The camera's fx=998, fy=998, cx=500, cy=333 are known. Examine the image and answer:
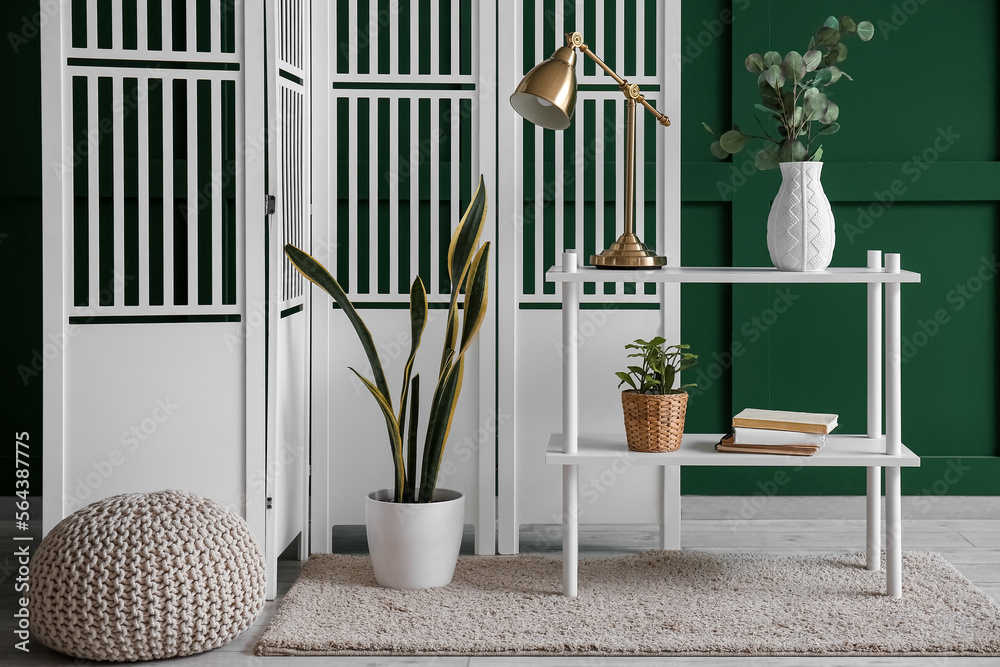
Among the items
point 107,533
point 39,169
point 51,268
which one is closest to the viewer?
point 107,533

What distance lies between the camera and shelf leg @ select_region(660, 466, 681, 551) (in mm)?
3027

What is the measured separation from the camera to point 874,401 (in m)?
2.76

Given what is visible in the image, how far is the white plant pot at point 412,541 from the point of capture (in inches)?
103

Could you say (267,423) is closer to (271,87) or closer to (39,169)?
(271,87)

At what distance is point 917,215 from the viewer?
3.47m

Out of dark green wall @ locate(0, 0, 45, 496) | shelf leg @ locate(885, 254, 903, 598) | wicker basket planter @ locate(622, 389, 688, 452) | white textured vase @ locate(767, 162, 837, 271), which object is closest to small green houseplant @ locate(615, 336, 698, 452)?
wicker basket planter @ locate(622, 389, 688, 452)

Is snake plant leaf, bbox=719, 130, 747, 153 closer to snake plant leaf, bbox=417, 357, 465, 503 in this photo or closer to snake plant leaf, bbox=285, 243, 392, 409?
snake plant leaf, bbox=417, 357, 465, 503

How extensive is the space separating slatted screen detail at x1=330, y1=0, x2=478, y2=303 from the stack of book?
101 cm

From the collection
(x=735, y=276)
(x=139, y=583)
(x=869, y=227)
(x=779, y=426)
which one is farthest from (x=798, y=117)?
(x=139, y=583)

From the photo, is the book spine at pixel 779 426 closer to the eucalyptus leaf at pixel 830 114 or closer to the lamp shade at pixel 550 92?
the eucalyptus leaf at pixel 830 114

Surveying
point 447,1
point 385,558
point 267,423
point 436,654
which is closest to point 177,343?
point 267,423

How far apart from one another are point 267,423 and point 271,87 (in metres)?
0.88

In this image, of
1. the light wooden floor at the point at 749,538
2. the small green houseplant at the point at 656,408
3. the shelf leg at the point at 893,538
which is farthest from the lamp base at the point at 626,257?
the light wooden floor at the point at 749,538

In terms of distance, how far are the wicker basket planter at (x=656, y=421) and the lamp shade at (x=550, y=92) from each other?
751mm
